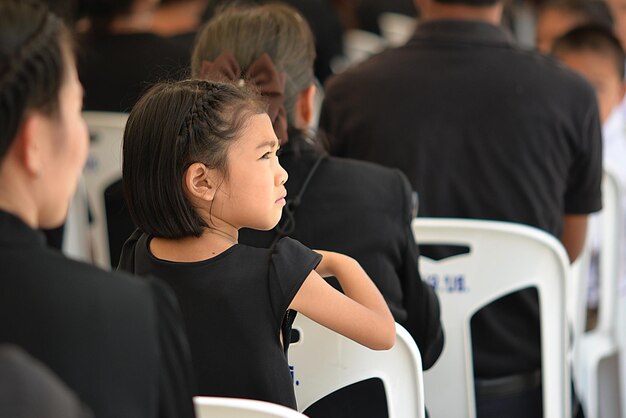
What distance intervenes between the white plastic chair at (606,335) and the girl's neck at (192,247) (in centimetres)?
142

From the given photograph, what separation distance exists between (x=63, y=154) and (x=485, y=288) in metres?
1.27

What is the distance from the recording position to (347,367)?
5.77 ft

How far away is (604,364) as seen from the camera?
2.87 m

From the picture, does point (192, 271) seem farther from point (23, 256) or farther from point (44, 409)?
point (44, 409)

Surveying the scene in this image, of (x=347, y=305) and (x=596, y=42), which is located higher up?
(x=347, y=305)

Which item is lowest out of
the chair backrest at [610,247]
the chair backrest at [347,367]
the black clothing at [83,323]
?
the chair backrest at [610,247]

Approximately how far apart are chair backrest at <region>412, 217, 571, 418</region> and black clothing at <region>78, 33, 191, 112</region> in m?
1.17

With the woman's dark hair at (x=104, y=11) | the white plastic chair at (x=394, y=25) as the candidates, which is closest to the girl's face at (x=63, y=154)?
the woman's dark hair at (x=104, y=11)

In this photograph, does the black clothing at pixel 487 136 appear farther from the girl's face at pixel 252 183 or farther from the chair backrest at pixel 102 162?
the girl's face at pixel 252 183

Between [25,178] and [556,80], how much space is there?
1.61m

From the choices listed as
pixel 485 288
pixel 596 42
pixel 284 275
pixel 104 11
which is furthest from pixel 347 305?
pixel 596 42

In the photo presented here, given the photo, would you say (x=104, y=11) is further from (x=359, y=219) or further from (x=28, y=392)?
(x=28, y=392)

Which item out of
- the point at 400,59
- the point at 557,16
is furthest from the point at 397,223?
the point at 557,16

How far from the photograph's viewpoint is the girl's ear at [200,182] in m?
1.53
